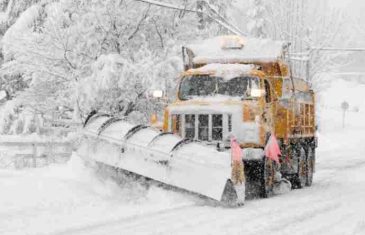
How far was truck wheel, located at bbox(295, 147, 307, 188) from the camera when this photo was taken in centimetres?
1564

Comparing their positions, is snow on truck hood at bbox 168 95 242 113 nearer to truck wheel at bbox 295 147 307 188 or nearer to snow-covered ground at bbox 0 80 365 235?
snow-covered ground at bbox 0 80 365 235

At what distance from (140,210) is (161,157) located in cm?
137

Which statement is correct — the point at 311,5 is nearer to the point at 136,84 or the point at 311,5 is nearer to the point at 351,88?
the point at 136,84

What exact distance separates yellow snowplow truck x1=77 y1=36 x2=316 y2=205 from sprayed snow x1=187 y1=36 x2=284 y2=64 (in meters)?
0.02

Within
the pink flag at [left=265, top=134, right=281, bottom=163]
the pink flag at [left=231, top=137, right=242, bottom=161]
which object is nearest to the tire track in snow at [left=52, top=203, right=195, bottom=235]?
the pink flag at [left=231, top=137, right=242, bottom=161]

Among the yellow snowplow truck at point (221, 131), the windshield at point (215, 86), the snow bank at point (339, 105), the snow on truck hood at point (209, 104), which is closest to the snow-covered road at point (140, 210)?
the yellow snowplow truck at point (221, 131)

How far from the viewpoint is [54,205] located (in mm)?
10656

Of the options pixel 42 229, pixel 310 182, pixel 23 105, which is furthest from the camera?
pixel 23 105

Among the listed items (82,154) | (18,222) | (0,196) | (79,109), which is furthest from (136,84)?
(18,222)

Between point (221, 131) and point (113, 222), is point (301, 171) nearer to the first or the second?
point (221, 131)

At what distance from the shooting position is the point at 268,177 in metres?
13.2

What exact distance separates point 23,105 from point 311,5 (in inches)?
921

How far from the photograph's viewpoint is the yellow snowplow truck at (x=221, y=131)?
1141 cm

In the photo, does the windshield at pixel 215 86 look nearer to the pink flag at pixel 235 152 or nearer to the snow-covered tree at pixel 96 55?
the pink flag at pixel 235 152
